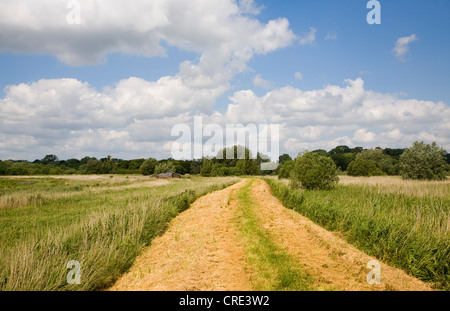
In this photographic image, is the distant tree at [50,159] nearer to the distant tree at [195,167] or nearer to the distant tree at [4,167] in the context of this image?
the distant tree at [4,167]

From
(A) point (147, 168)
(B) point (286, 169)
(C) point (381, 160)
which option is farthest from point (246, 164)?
(A) point (147, 168)

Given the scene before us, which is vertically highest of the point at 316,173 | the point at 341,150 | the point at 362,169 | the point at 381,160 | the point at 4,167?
the point at 341,150

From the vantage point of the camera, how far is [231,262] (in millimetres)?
6301

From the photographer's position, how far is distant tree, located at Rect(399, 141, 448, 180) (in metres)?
30.9

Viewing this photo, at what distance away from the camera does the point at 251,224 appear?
973cm

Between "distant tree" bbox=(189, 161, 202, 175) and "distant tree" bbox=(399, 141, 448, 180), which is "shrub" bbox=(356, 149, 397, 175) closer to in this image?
"distant tree" bbox=(399, 141, 448, 180)

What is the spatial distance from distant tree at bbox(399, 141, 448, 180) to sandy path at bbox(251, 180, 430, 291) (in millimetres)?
30809

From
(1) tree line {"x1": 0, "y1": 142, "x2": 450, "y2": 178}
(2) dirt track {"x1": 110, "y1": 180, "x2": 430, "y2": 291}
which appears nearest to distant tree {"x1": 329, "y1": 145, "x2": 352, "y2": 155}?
(1) tree line {"x1": 0, "y1": 142, "x2": 450, "y2": 178}

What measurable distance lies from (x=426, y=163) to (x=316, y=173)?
21.7 metres

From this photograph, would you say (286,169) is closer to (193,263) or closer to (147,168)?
(193,263)

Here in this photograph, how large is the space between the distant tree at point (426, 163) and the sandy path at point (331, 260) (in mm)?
30809
